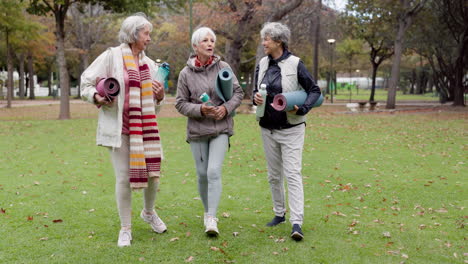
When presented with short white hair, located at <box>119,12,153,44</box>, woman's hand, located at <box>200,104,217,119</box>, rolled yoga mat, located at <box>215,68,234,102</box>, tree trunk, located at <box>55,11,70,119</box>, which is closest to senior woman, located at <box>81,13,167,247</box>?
short white hair, located at <box>119,12,153,44</box>

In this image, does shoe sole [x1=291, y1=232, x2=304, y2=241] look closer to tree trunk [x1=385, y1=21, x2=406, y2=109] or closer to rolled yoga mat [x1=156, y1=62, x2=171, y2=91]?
rolled yoga mat [x1=156, y1=62, x2=171, y2=91]

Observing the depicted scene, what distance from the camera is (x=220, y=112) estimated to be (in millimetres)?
4340

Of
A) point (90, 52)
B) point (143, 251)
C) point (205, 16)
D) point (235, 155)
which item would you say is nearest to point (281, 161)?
point (143, 251)

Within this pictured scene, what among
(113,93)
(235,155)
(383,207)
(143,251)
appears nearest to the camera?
(113,93)

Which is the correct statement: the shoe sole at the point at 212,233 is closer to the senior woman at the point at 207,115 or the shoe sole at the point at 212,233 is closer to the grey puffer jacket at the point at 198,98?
the senior woman at the point at 207,115

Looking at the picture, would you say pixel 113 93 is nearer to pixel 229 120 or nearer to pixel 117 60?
pixel 117 60

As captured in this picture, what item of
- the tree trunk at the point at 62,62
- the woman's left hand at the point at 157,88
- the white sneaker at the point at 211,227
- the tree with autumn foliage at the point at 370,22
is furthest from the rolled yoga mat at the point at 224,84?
the tree with autumn foliage at the point at 370,22

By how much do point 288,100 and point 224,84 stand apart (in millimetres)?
592

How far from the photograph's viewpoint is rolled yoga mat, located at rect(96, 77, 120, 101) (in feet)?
12.7

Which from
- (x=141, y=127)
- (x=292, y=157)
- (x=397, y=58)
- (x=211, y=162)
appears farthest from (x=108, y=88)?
(x=397, y=58)

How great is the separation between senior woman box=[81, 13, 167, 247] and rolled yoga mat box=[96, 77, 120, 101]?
0.14 feet

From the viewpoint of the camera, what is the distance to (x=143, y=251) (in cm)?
413

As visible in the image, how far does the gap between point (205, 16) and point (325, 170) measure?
21358 millimetres

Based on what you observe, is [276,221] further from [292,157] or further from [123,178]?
[123,178]
